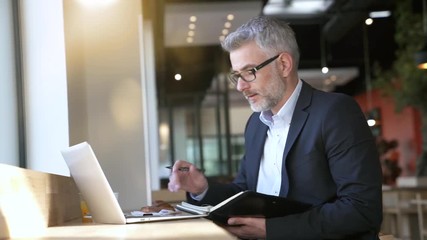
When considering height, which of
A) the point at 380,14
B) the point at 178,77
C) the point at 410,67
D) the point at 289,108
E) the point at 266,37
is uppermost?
the point at 380,14

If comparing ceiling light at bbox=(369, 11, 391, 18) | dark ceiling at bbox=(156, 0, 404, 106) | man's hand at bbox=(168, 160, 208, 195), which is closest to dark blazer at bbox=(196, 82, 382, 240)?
man's hand at bbox=(168, 160, 208, 195)

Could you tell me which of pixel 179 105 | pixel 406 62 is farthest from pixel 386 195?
pixel 179 105

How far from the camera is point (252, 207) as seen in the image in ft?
6.77

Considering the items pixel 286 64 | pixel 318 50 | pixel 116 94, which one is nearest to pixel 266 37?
pixel 286 64

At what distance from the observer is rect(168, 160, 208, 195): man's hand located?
2.41m

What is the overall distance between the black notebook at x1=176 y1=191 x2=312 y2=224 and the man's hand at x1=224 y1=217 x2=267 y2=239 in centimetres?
2

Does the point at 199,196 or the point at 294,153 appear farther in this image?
the point at 199,196

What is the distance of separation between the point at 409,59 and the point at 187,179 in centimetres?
988

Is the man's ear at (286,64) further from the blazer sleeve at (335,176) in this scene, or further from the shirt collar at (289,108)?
the blazer sleeve at (335,176)

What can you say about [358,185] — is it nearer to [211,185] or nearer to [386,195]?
[211,185]

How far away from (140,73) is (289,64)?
147 centimetres

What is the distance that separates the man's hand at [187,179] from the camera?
241 cm

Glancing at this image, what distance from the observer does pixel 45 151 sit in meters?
3.22

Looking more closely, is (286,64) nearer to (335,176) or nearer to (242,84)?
(242,84)
